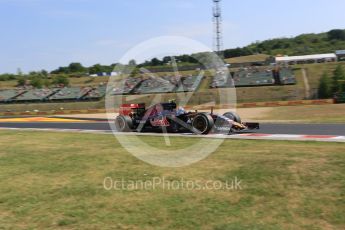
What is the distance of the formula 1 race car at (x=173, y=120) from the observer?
675 inches

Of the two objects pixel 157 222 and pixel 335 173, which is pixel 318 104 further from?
pixel 157 222

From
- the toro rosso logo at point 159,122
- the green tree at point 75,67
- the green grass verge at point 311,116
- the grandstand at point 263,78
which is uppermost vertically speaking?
the green tree at point 75,67

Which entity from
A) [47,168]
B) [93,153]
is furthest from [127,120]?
[47,168]

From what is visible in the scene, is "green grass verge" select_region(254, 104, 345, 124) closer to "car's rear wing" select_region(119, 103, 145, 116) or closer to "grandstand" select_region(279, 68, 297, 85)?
"car's rear wing" select_region(119, 103, 145, 116)

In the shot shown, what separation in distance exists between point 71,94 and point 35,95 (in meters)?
7.26

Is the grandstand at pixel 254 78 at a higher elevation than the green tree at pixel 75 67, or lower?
lower

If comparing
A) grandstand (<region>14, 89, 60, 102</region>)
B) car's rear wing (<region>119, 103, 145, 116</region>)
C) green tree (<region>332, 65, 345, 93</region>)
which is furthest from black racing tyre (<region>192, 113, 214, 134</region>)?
grandstand (<region>14, 89, 60, 102</region>)

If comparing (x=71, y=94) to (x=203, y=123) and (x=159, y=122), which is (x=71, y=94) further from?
(x=203, y=123)

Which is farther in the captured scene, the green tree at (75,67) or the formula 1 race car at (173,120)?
the green tree at (75,67)

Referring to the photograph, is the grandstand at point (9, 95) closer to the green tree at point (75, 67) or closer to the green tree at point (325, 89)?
the green tree at point (325, 89)

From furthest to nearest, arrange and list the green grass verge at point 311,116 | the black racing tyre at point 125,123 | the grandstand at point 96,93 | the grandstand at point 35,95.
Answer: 1. the grandstand at point 35,95
2. the grandstand at point 96,93
3. the green grass verge at point 311,116
4. the black racing tyre at point 125,123

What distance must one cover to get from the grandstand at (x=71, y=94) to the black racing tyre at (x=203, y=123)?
57.9m

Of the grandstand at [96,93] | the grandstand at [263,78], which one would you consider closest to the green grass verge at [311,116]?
the grandstand at [263,78]

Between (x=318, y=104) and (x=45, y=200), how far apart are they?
35115mm
